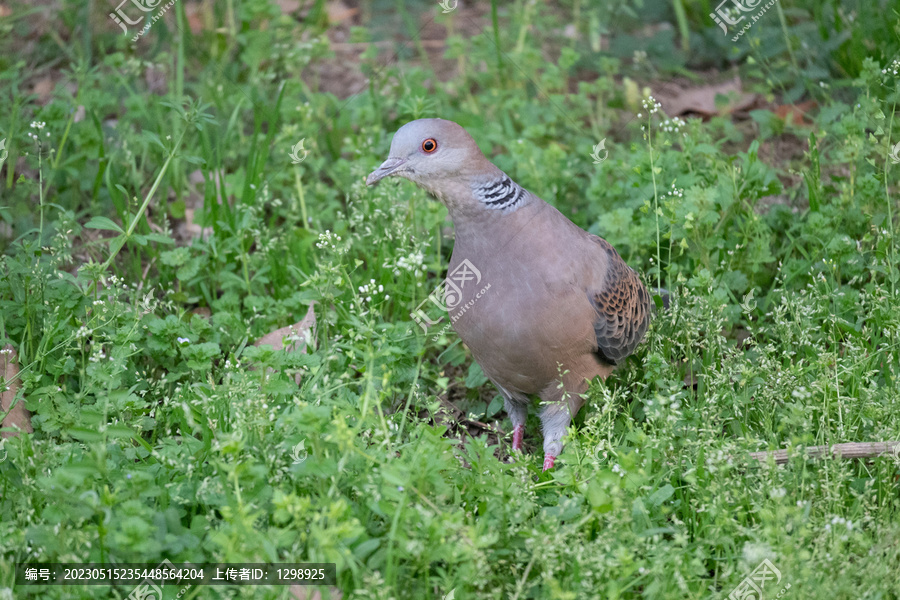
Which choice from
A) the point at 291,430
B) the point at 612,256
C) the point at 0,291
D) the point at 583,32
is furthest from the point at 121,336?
the point at 583,32

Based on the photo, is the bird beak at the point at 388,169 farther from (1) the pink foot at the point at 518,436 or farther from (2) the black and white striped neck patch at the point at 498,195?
(1) the pink foot at the point at 518,436

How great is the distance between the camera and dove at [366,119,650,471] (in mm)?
3586

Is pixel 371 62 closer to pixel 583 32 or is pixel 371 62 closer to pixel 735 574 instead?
pixel 583 32

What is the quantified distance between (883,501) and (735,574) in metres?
0.67

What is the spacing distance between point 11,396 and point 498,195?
7.65ft

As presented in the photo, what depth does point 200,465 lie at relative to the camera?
322 cm

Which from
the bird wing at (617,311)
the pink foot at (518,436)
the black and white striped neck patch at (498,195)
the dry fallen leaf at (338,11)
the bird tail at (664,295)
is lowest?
the pink foot at (518,436)

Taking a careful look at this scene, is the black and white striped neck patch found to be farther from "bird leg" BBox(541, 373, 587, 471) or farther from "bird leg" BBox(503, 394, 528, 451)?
"bird leg" BBox(503, 394, 528, 451)
